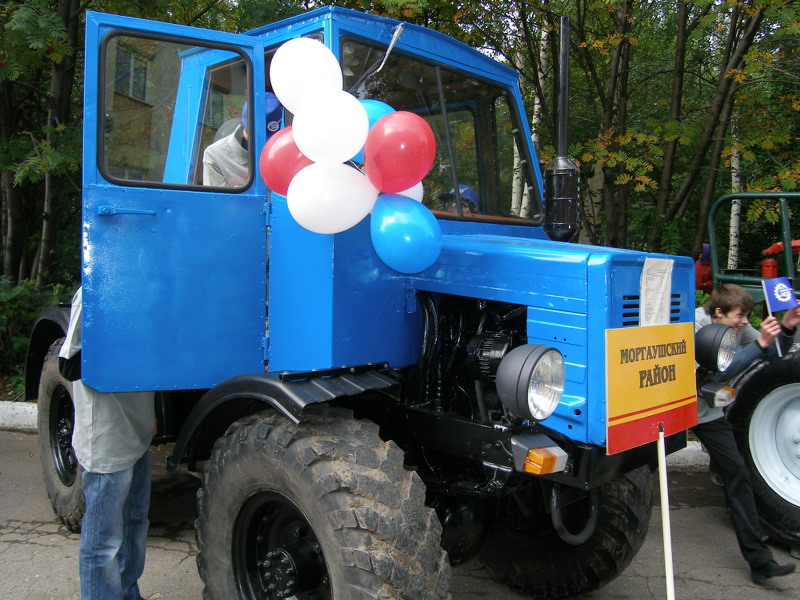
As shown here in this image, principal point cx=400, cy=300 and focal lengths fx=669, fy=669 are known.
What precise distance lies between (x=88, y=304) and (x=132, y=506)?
1.04m

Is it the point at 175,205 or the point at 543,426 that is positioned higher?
A: the point at 175,205

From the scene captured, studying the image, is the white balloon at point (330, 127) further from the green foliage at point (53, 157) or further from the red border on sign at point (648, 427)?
the green foliage at point (53, 157)

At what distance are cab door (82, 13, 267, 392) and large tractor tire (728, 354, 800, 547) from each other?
10.7 ft

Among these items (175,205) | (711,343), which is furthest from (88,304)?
(711,343)

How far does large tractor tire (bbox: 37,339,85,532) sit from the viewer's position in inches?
169

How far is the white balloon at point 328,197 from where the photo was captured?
2457mm

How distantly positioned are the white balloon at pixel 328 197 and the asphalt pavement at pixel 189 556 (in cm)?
216

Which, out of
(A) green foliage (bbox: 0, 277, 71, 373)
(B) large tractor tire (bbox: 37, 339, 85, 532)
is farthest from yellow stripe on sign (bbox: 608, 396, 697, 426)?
(A) green foliage (bbox: 0, 277, 71, 373)

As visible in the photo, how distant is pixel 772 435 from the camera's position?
14.5 feet

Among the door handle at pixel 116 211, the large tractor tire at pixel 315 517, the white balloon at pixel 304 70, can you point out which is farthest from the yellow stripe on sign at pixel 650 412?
the door handle at pixel 116 211

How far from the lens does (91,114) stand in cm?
269

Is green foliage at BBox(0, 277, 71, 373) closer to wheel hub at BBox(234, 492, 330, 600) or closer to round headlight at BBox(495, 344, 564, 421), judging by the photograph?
wheel hub at BBox(234, 492, 330, 600)

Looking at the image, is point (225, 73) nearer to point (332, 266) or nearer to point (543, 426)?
point (332, 266)

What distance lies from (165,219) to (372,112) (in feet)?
3.18
